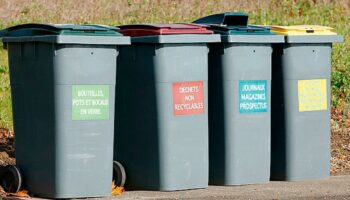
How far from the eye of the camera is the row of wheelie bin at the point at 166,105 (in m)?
9.54

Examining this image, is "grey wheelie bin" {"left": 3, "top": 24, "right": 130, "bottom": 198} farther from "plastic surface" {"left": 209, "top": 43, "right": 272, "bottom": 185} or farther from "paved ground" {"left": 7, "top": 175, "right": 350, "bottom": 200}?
"plastic surface" {"left": 209, "top": 43, "right": 272, "bottom": 185}

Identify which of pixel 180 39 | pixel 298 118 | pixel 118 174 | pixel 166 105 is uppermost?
pixel 180 39

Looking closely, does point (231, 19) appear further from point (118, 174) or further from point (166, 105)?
point (118, 174)

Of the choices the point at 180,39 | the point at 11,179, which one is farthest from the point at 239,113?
the point at 11,179

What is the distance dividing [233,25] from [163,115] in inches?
57.7

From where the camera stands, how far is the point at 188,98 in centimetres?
1015

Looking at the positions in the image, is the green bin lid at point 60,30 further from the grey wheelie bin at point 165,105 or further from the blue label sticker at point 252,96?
the blue label sticker at point 252,96

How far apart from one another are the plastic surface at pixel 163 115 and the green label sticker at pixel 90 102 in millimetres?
497

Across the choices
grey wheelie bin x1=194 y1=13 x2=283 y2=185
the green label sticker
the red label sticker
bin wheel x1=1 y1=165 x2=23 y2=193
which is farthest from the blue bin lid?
bin wheel x1=1 y1=165 x2=23 y2=193

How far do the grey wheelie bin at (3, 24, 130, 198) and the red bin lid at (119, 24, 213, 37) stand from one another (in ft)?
1.12

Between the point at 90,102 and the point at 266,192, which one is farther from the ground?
the point at 90,102

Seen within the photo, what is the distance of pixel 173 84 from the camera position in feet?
32.9

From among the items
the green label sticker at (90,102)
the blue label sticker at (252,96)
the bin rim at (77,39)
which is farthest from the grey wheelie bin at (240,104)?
the green label sticker at (90,102)

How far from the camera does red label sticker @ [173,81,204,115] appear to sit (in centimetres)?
1005
